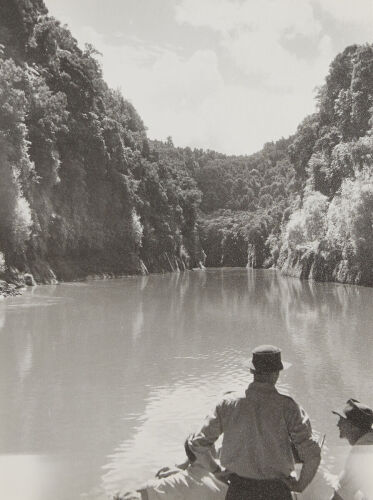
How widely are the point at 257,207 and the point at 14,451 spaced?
13210 centimetres

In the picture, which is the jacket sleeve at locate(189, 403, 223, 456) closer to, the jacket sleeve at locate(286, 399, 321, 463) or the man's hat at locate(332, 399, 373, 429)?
the jacket sleeve at locate(286, 399, 321, 463)

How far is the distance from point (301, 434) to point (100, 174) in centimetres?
5481

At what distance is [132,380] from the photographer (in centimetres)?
1193

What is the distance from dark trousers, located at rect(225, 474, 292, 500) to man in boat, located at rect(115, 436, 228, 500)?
496 mm

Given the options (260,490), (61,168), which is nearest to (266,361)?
(260,490)

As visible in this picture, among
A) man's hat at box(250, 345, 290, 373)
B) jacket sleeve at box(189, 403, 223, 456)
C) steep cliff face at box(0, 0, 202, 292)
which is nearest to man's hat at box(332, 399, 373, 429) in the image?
man's hat at box(250, 345, 290, 373)

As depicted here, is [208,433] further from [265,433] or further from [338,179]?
[338,179]

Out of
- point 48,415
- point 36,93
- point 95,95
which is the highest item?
point 95,95

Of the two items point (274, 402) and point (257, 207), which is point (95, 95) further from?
point (257, 207)

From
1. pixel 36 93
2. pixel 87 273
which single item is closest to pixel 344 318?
pixel 36 93

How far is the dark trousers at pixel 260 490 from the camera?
4023 mm

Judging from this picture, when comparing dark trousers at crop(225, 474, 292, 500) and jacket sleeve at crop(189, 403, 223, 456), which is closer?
dark trousers at crop(225, 474, 292, 500)

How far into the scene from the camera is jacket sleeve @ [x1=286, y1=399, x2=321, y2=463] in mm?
4035

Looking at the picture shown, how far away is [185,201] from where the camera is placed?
95.1m
